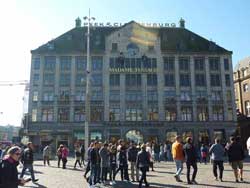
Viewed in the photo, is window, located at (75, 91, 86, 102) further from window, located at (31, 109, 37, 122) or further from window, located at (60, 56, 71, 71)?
window, located at (31, 109, 37, 122)

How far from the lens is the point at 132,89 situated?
55.8 metres

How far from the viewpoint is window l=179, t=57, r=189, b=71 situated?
57375 mm

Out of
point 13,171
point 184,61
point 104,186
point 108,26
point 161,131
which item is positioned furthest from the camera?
point 108,26

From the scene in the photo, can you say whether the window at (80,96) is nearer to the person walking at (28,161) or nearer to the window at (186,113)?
the window at (186,113)

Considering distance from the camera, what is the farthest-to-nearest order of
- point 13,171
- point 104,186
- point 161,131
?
point 161,131, point 104,186, point 13,171

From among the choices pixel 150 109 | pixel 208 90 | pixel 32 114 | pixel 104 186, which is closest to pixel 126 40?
pixel 150 109

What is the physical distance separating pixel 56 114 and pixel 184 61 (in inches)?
933

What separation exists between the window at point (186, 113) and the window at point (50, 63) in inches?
905

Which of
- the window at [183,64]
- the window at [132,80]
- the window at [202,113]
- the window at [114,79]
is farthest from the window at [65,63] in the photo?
the window at [202,113]

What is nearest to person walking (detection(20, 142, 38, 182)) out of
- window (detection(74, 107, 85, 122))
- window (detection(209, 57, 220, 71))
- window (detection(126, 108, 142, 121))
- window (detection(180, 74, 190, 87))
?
window (detection(74, 107, 85, 122))

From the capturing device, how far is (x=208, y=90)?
184 ft

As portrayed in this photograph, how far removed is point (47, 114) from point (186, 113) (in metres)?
22.9

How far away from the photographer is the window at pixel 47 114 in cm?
5356

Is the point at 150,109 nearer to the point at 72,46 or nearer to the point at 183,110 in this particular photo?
the point at 183,110
